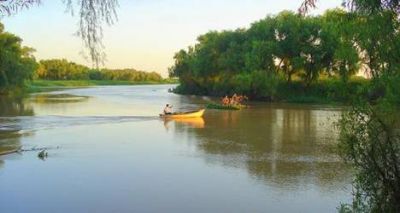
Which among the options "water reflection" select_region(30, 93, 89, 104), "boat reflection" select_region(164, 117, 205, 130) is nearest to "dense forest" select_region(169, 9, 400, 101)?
"boat reflection" select_region(164, 117, 205, 130)

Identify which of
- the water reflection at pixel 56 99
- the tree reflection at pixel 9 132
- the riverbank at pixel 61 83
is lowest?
the tree reflection at pixel 9 132

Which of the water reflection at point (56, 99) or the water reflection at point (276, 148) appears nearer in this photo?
the water reflection at point (276, 148)

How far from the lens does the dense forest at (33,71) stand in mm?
42559

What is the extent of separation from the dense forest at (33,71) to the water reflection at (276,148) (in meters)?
5.27

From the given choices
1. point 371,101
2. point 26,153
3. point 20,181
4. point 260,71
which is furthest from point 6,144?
point 260,71

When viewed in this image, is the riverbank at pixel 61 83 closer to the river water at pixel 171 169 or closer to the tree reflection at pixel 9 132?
the tree reflection at pixel 9 132

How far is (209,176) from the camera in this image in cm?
1598

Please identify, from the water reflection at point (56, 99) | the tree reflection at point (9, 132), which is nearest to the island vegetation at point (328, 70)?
the water reflection at point (56, 99)

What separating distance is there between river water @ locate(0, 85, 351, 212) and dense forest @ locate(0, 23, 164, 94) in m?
3.01

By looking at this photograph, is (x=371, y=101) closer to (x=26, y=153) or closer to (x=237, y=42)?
(x=26, y=153)

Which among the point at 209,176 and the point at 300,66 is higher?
the point at 300,66

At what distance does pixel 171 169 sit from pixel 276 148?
6166 millimetres

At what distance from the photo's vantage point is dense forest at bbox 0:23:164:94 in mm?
42559

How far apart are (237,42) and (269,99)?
1375cm
